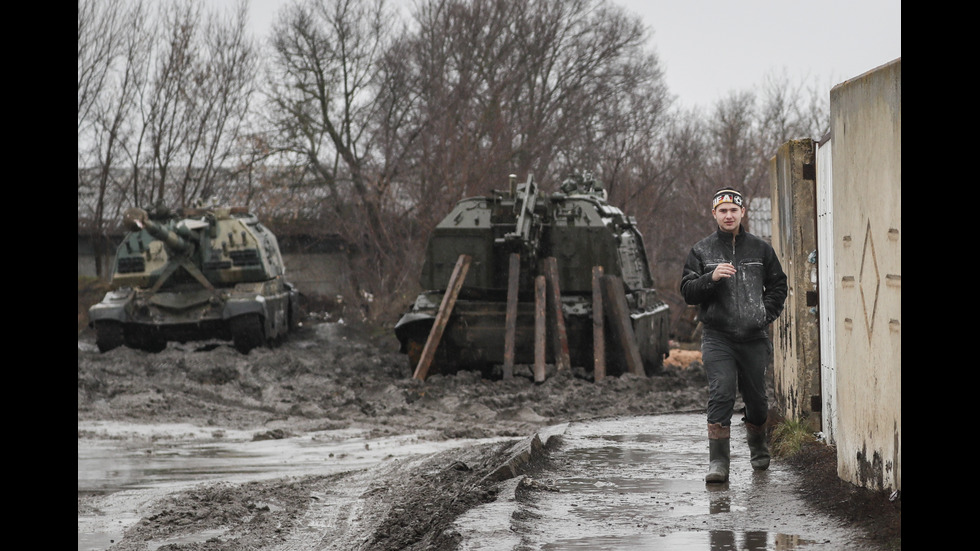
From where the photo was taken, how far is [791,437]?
28.6ft

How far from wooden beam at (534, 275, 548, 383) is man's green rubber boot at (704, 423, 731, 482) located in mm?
9147

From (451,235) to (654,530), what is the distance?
41.4 feet

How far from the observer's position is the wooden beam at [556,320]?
1728cm

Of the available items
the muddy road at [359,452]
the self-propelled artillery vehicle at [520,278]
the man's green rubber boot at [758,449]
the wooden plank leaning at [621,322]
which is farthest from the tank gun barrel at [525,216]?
the man's green rubber boot at [758,449]

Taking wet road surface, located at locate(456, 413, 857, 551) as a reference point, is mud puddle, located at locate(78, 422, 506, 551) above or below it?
below

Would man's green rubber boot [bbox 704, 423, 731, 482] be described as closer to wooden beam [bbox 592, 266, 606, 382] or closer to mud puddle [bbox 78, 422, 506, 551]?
mud puddle [bbox 78, 422, 506, 551]

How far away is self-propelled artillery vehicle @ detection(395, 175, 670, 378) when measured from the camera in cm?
1773

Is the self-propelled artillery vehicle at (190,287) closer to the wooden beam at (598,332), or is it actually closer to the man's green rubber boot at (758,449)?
the wooden beam at (598,332)

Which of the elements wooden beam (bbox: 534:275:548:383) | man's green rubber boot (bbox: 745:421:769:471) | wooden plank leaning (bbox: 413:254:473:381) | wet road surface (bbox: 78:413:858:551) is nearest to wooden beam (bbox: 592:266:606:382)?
wooden beam (bbox: 534:275:548:383)

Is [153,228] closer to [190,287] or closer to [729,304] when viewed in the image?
[190,287]

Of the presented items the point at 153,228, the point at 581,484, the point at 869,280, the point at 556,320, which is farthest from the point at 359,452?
the point at 153,228

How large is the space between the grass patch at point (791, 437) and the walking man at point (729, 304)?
1079mm
